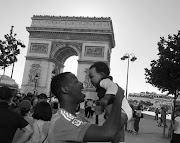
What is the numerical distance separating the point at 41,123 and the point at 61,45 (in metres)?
34.1

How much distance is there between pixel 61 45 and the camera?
36.7 m

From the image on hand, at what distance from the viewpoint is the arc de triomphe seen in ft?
115

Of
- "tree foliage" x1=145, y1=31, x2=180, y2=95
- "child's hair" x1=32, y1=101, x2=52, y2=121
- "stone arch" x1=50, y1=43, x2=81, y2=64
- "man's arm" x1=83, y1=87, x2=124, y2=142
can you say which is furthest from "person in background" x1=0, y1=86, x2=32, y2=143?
"stone arch" x1=50, y1=43, x2=81, y2=64

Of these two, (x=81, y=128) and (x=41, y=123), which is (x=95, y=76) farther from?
(x=41, y=123)

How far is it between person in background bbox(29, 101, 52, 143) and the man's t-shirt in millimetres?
1479

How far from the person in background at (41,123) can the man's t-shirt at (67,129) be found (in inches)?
58.2

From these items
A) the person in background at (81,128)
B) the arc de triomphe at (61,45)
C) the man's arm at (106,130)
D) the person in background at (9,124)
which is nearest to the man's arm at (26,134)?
the person in background at (9,124)

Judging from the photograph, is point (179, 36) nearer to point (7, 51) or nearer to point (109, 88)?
point (109, 88)

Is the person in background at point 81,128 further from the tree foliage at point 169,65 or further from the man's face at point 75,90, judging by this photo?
the tree foliage at point 169,65

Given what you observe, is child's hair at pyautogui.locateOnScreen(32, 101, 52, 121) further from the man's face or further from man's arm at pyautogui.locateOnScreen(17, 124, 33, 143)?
the man's face

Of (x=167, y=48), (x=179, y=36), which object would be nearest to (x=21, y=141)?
(x=167, y=48)

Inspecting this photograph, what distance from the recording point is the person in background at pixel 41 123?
3050 mm

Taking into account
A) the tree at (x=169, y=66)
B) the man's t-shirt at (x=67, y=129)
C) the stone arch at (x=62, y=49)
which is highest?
the stone arch at (x=62, y=49)

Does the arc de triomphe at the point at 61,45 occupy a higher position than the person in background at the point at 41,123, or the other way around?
the arc de triomphe at the point at 61,45
